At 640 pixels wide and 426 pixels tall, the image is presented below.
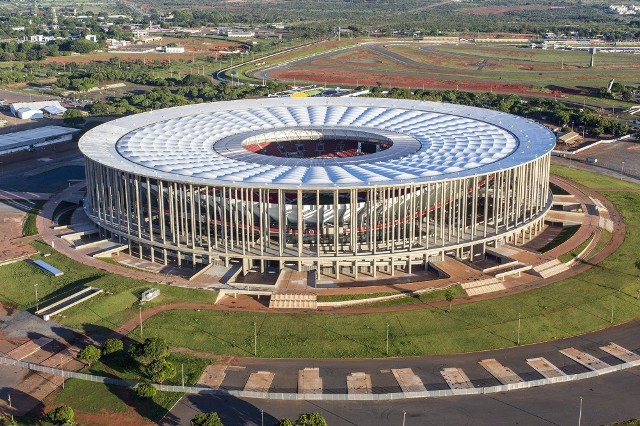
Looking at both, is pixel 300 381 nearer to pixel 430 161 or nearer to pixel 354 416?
pixel 354 416

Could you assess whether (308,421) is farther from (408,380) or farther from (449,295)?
(449,295)

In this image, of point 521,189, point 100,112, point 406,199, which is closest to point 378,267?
point 406,199

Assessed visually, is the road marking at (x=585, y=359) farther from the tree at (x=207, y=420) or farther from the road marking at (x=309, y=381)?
the tree at (x=207, y=420)

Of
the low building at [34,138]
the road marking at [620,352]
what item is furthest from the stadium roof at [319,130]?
the low building at [34,138]

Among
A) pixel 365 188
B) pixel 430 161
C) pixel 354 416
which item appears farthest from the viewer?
A: pixel 430 161

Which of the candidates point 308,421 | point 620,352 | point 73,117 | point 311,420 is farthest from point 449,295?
point 73,117

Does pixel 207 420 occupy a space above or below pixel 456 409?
above
